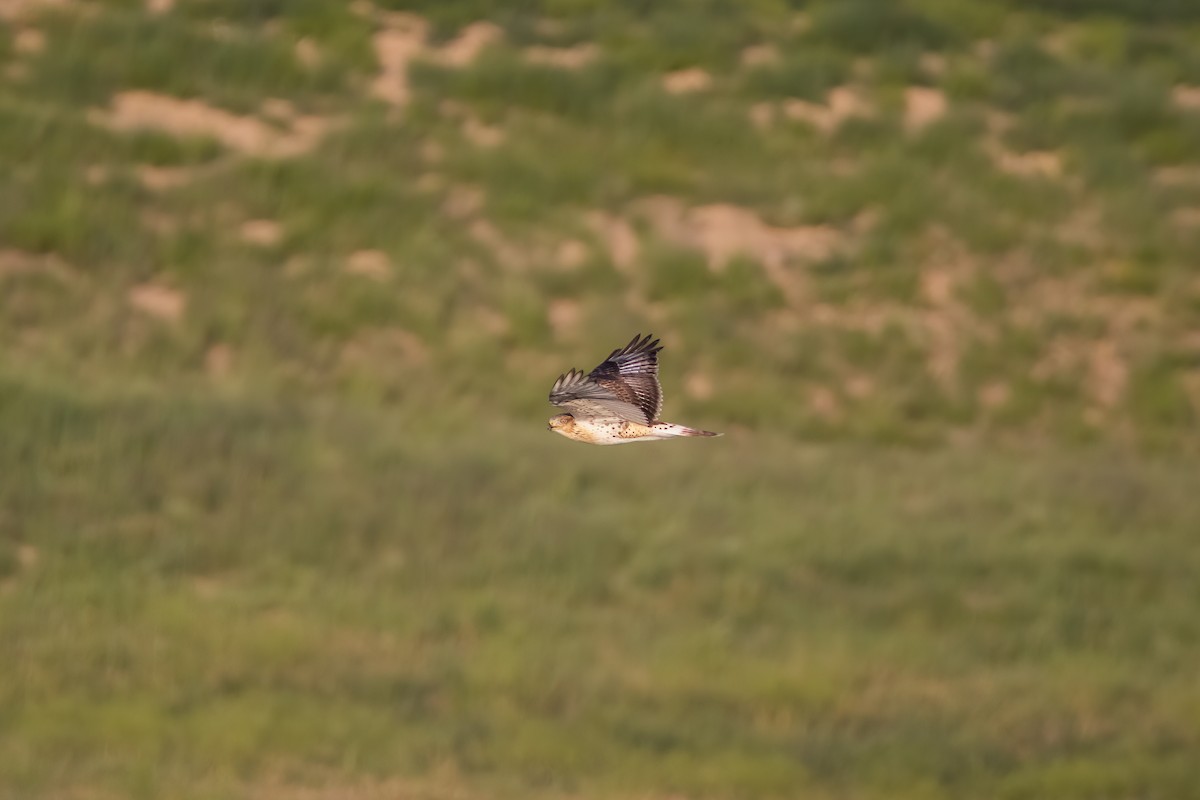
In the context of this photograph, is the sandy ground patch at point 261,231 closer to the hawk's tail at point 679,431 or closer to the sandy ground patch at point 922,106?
the sandy ground patch at point 922,106

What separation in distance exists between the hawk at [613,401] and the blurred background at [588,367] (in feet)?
8.82

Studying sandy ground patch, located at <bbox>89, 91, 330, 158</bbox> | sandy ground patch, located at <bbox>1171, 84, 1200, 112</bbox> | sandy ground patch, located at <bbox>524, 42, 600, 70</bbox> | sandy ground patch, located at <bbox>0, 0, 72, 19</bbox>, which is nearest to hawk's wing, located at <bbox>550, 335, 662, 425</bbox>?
sandy ground patch, located at <bbox>89, 91, 330, 158</bbox>

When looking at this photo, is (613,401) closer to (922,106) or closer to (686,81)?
(686,81)

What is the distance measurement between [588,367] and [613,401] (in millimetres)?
5949

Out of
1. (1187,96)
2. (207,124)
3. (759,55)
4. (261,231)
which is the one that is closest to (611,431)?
(261,231)

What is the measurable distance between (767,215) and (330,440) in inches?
147

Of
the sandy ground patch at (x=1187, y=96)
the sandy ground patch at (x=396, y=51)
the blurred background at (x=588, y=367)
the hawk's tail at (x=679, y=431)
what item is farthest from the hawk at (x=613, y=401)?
the sandy ground patch at (x=1187, y=96)

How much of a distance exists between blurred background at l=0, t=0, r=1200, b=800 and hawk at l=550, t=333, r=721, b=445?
106 inches

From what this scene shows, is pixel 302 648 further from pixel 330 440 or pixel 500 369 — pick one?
pixel 500 369

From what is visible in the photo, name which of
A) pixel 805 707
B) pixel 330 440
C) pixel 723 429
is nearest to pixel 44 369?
pixel 330 440

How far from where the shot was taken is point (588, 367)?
13883mm

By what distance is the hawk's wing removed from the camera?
791 centimetres

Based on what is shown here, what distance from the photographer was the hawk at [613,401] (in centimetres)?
786

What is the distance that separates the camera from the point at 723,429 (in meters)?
13.7
